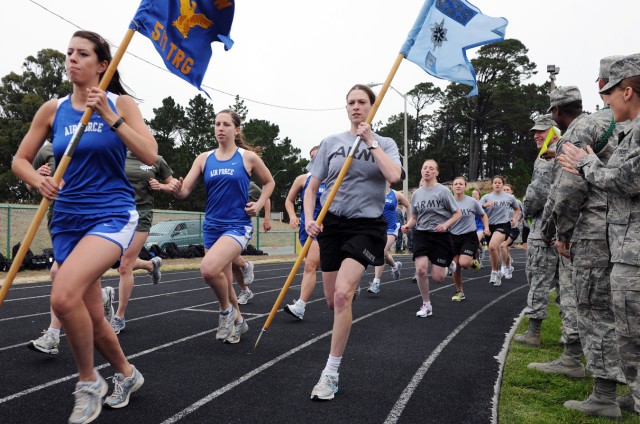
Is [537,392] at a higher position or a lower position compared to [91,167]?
lower

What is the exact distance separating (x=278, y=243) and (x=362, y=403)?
89.7ft

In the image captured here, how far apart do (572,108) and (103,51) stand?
3671 mm

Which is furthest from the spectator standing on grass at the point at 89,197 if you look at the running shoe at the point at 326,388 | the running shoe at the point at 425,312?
the running shoe at the point at 425,312

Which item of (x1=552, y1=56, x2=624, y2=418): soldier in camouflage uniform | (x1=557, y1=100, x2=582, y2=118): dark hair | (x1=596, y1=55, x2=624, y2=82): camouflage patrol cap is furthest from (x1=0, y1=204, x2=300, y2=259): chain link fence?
(x1=596, y1=55, x2=624, y2=82): camouflage patrol cap

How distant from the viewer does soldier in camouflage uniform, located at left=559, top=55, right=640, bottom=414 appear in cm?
316

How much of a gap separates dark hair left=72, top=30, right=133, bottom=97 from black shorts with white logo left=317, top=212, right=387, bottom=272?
1798mm

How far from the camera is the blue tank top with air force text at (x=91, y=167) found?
11.5 feet

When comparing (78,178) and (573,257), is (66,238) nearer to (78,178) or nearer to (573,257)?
(78,178)

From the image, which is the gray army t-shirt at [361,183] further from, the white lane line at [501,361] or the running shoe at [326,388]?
the white lane line at [501,361]

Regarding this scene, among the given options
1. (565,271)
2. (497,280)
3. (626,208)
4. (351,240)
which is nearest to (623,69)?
(626,208)

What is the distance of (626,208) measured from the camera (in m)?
3.27

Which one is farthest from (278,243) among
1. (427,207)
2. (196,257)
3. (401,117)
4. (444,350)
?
(401,117)

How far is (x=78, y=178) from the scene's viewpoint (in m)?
3.53

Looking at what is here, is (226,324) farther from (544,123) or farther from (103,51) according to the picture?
(544,123)
